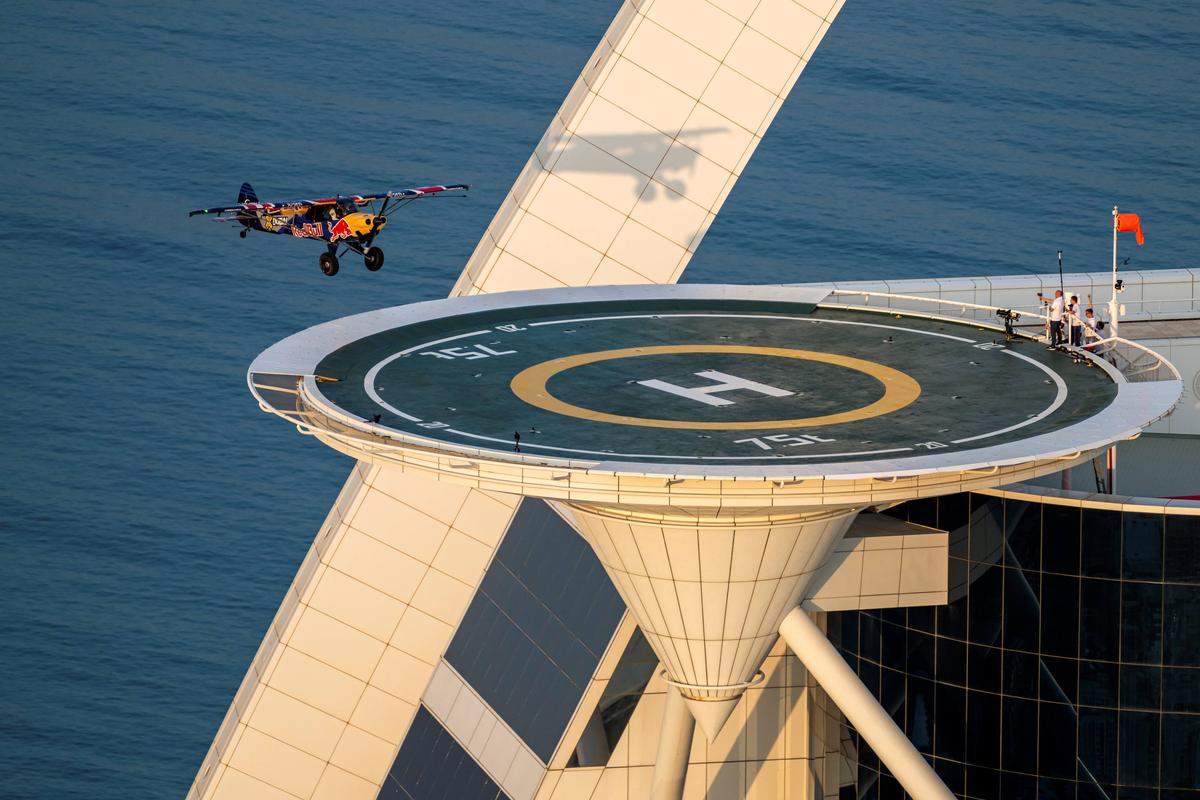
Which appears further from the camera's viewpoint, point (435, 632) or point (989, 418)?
point (435, 632)

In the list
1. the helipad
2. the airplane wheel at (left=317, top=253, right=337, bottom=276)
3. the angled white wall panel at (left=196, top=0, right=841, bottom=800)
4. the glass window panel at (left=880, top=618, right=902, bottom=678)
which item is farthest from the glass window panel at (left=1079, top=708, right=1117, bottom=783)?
the airplane wheel at (left=317, top=253, right=337, bottom=276)

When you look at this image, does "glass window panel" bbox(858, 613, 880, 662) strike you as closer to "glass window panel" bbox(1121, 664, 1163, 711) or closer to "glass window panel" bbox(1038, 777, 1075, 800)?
"glass window panel" bbox(1038, 777, 1075, 800)

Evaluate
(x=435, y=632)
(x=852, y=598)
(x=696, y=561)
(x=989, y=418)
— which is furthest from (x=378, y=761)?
(x=989, y=418)

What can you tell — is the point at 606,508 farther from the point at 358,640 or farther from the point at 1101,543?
the point at 358,640

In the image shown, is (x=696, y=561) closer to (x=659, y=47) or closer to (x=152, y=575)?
(x=659, y=47)

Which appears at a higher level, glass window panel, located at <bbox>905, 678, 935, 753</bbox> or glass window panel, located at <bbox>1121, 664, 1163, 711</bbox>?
glass window panel, located at <bbox>1121, 664, 1163, 711</bbox>

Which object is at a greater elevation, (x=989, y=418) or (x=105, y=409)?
(x=105, y=409)

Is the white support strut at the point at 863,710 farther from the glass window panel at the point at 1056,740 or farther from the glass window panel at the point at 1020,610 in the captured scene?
the glass window panel at the point at 1020,610
